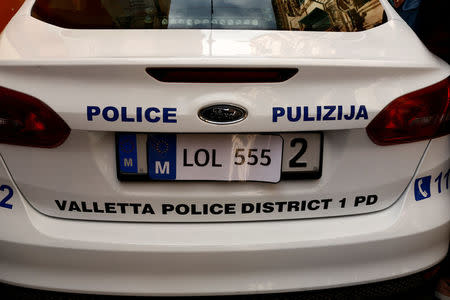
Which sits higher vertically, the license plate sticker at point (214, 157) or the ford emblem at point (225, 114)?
the ford emblem at point (225, 114)

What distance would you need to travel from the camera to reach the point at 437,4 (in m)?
3.95

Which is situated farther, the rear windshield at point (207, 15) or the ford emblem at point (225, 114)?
the rear windshield at point (207, 15)

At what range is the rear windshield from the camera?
1783mm

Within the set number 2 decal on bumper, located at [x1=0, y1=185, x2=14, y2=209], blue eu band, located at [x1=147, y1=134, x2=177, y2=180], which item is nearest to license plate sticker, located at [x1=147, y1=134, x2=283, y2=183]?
blue eu band, located at [x1=147, y1=134, x2=177, y2=180]

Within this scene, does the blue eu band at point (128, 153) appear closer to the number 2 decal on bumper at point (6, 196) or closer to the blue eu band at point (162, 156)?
the blue eu band at point (162, 156)

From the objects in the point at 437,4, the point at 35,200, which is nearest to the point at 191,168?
the point at 35,200

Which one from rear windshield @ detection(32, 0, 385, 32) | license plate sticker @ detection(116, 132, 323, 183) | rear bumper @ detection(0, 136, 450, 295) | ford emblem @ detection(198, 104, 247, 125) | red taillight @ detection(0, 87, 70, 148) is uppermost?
rear windshield @ detection(32, 0, 385, 32)

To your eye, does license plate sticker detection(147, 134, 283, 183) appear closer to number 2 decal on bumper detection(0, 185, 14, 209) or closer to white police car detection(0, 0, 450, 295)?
white police car detection(0, 0, 450, 295)

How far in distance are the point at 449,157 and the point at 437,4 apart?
2670 millimetres

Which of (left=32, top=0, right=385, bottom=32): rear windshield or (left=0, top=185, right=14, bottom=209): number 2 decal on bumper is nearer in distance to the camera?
(left=0, top=185, right=14, bottom=209): number 2 decal on bumper

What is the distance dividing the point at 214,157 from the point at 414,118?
670 millimetres

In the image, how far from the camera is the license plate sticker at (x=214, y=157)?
1.49 m

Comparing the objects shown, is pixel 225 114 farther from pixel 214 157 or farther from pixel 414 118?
pixel 414 118

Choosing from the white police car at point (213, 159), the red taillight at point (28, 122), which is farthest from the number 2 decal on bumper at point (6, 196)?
the red taillight at point (28, 122)
